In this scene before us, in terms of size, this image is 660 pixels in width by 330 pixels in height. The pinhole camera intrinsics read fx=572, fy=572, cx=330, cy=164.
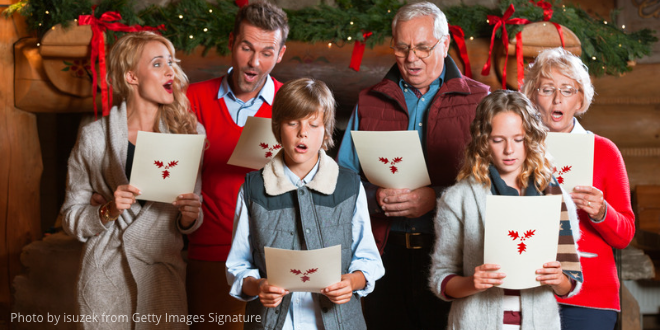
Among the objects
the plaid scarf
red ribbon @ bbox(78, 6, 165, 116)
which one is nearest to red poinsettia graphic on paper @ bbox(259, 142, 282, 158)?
the plaid scarf

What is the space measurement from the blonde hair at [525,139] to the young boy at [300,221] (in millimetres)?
449

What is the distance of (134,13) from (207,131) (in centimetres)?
149

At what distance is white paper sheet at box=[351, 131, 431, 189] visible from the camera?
7.12 ft

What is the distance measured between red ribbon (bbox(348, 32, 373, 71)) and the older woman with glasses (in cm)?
149

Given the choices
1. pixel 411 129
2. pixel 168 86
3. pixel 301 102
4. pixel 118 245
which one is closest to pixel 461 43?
pixel 411 129

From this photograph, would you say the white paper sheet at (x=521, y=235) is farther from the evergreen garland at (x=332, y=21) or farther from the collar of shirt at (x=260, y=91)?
the evergreen garland at (x=332, y=21)

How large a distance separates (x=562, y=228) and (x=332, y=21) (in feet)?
7.56

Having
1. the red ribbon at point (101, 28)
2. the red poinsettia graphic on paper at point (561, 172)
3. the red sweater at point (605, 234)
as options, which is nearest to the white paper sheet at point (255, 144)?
the red poinsettia graphic on paper at point (561, 172)

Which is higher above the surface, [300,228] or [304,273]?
[300,228]

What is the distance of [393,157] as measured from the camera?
7.30ft

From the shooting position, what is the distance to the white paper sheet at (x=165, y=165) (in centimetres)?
222

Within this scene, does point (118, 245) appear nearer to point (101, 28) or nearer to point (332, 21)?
point (101, 28)

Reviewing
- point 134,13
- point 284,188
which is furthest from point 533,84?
point 134,13

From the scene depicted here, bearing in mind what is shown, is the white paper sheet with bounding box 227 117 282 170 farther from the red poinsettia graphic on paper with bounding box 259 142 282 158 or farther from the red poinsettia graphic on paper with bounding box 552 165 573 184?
the red poinsettia graphic on paper with bounding box 552 165 573 184
